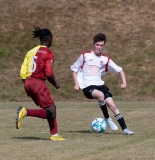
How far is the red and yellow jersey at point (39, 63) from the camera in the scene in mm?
9258

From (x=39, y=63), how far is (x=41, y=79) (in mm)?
293

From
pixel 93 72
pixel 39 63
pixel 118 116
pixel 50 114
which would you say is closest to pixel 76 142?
pixel 50 114

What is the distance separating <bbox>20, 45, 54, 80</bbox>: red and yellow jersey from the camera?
9258 millimetres

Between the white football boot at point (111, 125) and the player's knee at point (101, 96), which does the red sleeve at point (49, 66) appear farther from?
the white football boot at point (111, 125)

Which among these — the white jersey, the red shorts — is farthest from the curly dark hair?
the white jersey

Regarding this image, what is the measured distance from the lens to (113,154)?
737 cm

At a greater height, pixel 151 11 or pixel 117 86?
pixel 151 11

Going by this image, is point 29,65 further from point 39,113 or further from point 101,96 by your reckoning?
point 101,96

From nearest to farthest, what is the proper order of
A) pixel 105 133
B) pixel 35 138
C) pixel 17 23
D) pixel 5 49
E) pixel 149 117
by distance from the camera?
pixel 35 138 → pixel 105 133 → pixel 149 117 → pixel 5 49 → pixel 17 23

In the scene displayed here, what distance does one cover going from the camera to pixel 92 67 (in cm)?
1098

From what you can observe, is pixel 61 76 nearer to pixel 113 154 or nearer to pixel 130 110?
pixel 130 110

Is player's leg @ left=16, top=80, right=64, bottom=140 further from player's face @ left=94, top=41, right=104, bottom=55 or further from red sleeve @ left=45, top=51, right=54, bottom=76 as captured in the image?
player's face @ left=94, top=41, right=104, bottom=55

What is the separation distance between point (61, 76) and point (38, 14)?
239 inches

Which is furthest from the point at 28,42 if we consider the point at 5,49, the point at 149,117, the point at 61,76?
the point at 149,117
